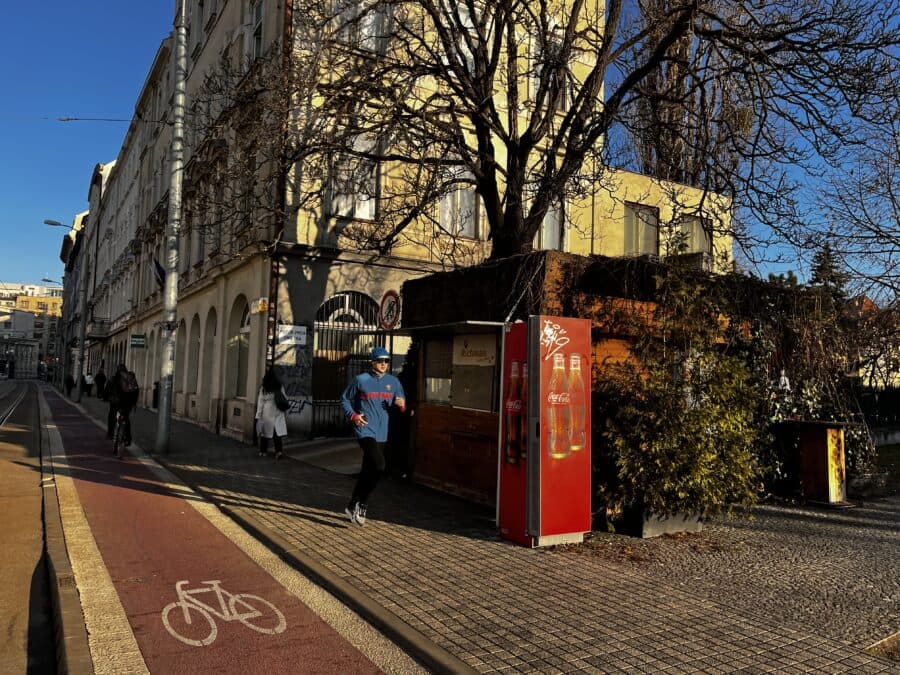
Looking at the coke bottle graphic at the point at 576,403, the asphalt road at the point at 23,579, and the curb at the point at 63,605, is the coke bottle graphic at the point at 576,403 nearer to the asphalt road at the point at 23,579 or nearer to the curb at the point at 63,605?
the curb at the point at 63,605

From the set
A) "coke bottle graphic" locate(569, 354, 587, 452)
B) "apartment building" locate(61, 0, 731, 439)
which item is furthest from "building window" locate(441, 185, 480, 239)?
"coke bottle graphic" locate(569, 354, 587, 452)

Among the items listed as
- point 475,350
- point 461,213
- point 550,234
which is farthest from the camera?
point 550,234

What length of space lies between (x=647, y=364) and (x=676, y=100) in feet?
20.6

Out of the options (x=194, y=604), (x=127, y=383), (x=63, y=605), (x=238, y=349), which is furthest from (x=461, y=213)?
(x=63, y=605)

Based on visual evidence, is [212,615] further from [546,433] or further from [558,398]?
[558,398]

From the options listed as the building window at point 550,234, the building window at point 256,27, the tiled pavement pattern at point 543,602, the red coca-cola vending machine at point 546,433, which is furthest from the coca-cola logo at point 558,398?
the building window at point 256,27

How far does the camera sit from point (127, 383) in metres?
14.4

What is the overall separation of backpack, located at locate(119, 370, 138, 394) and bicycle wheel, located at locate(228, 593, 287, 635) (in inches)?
399

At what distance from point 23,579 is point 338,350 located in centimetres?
1149

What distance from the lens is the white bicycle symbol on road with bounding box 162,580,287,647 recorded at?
4.63 meters

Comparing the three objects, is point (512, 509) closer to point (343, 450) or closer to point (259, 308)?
point (343, 450)

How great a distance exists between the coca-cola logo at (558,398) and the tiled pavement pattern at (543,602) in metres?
1.44

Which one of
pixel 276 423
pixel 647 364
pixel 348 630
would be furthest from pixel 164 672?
pixel 276 423

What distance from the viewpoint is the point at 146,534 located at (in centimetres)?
741
